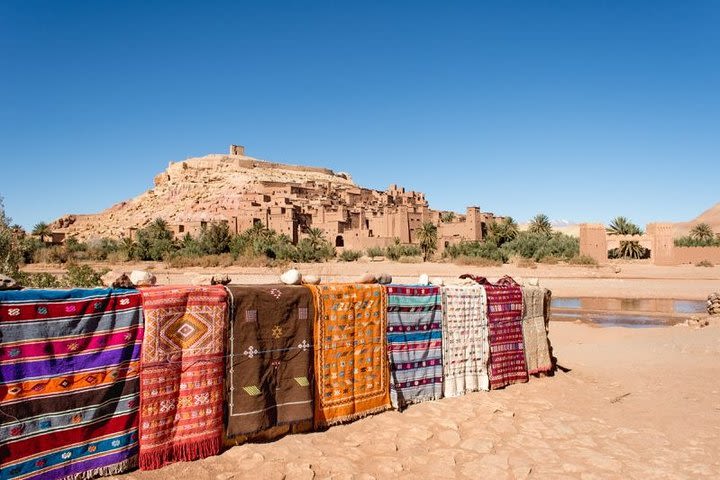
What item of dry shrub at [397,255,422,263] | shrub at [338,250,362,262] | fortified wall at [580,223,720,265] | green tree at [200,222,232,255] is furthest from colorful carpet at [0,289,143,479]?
green tree at [200,222,232,255]

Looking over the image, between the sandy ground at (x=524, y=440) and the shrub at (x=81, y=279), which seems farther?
the shrub at (x=81, y=279)

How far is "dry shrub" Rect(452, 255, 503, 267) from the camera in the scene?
3334 cm

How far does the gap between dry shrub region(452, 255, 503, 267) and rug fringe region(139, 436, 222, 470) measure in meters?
30.9

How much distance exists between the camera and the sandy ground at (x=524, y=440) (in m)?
3.87

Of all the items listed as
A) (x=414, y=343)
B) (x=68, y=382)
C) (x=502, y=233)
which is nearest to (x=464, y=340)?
(x=414, y=343)

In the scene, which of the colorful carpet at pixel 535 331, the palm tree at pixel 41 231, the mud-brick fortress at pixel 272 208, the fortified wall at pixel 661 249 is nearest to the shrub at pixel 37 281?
the colorful carpet at pixel 535 331

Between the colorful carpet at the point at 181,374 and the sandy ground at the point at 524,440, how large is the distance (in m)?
0.16

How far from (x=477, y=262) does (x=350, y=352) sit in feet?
99.0

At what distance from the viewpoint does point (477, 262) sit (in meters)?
33.8

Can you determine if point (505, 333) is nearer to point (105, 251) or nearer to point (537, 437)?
point (537, 437)

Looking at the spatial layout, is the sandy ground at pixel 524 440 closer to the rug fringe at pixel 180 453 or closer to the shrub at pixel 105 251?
the rug fringe at pixel 180 453

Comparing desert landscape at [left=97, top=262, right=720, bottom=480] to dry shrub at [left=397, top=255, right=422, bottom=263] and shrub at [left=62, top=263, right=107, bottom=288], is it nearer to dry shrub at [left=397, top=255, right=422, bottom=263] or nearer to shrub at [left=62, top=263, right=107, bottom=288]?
shrub at [left=62, top=263, right=107, bottom=288]

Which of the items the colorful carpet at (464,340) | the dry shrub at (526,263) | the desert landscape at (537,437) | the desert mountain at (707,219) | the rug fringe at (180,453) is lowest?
the desert landscape at (537,437)

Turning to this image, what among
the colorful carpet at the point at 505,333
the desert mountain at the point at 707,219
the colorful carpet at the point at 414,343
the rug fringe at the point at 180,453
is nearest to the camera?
the rug fringe at the point at 180,453
